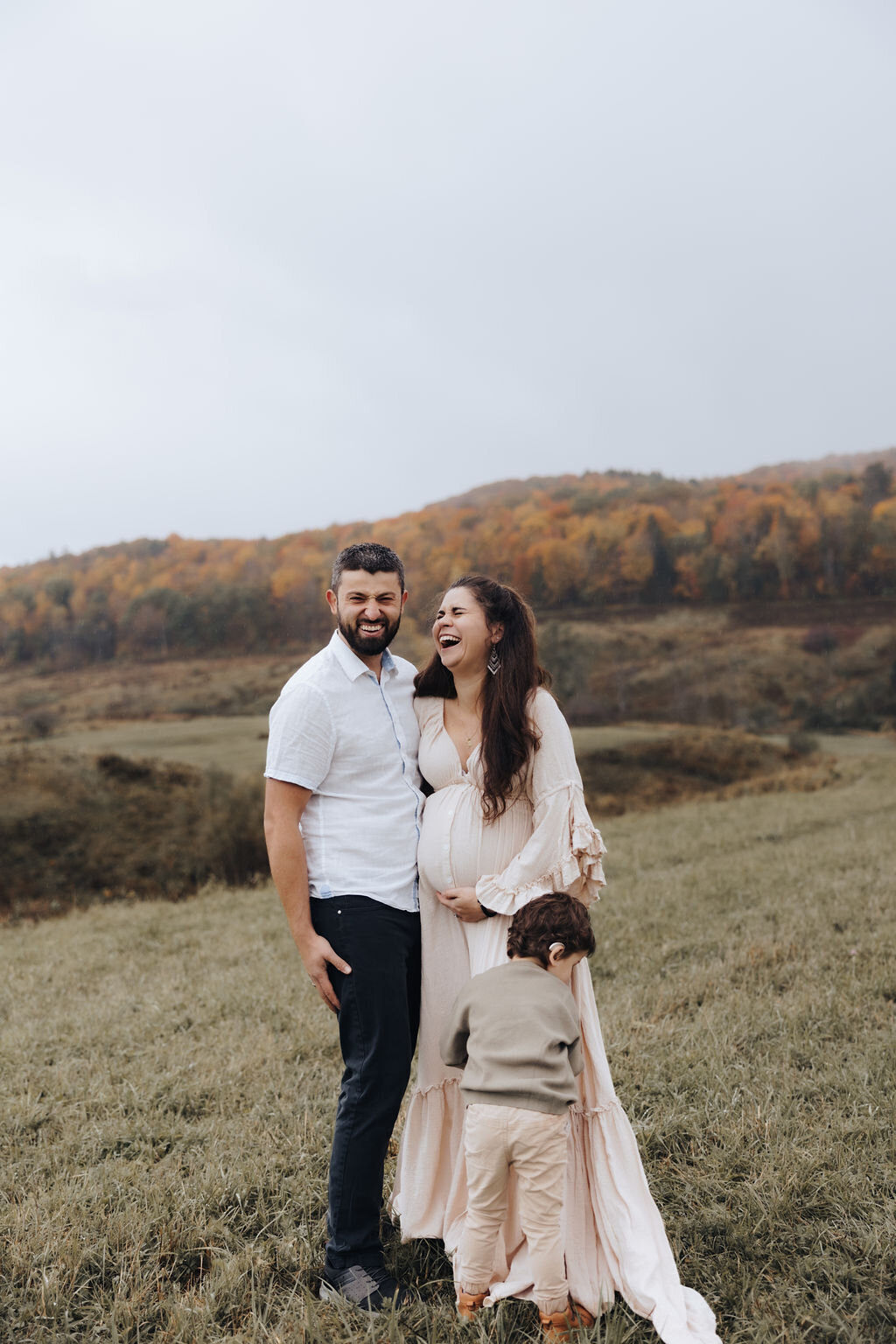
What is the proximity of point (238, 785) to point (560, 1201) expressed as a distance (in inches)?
628

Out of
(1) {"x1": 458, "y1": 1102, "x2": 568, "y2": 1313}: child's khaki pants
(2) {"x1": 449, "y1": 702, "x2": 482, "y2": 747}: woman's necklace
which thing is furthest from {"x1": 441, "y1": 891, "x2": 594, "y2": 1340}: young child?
(2) {"x1": 449, "y1": 702, "x2": 482, "y2": 747}: woman's necklace

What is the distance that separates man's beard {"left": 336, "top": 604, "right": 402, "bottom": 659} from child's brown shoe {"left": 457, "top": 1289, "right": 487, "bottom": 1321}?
1771 mm

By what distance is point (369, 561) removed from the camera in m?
2.59

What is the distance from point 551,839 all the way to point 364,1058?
809mm

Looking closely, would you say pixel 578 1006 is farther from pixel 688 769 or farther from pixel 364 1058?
pixel 688 769

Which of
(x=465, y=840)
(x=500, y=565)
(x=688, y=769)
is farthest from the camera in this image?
(x=500, y=565)

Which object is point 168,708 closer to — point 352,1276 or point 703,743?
point 703,743

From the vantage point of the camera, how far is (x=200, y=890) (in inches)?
460

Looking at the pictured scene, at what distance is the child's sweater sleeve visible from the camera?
2.44 meters

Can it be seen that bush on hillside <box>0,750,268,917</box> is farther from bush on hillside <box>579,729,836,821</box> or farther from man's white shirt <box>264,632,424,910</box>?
man's white shirt <box>264,632,424,910</box>

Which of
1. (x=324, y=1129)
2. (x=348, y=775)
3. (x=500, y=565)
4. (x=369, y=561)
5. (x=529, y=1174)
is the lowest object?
(x=324, y=1129)

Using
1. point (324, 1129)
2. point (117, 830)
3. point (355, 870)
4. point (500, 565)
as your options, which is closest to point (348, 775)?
point (355, 870)

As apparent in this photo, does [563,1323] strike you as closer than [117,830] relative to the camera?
Yes

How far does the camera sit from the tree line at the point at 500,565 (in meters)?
21.0
